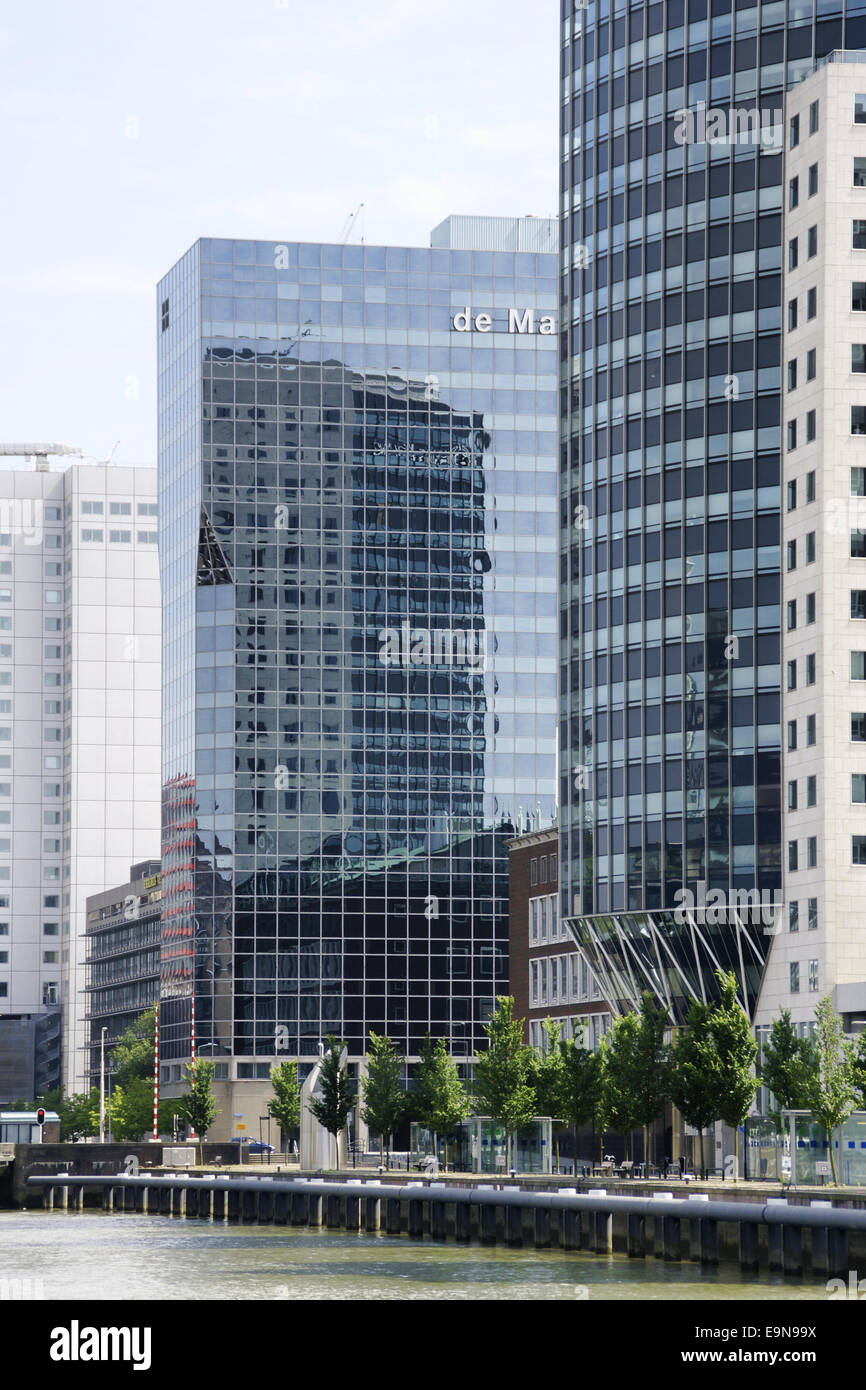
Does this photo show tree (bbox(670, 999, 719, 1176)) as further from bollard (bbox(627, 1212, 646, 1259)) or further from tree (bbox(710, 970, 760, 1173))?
bollard (bbox(627, 1212, 646, 1259))

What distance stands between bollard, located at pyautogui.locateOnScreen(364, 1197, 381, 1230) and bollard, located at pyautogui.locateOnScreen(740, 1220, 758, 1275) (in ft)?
118

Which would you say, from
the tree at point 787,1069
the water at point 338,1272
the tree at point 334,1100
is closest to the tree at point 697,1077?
the tree at point 787,1069

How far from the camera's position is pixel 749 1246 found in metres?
82.2

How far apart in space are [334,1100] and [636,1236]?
6866 cm

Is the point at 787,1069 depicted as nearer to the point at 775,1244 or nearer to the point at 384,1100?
the point at 775,1244

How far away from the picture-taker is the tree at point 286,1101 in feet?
598

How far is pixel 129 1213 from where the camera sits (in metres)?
158

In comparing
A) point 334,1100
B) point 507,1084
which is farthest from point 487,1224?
point 334,1100

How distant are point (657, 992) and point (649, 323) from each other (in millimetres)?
38516

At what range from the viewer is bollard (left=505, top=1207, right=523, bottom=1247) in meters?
99.8

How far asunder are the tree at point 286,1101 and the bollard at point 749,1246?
332 ft

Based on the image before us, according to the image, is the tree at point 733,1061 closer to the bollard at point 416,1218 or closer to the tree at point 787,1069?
the tree at point 787,1069
